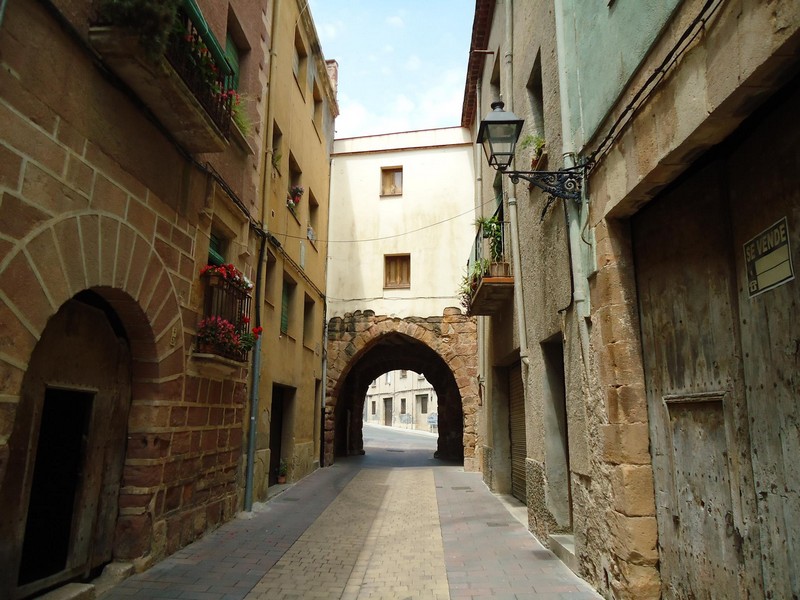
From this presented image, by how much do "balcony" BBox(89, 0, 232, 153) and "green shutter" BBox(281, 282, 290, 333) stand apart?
17.1 ft

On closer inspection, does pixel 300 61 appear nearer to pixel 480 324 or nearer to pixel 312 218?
pixel 312 218

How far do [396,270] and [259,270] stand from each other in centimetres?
665

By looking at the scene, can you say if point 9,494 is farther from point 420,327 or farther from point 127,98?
point 420,327

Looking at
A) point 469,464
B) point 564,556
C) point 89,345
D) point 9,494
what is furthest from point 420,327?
point 9,494

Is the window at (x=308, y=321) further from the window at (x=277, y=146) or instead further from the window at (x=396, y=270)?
the window at (x=277, y=146)

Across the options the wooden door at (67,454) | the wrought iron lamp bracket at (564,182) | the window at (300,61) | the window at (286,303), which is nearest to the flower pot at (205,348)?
the wooden door at (67,454)

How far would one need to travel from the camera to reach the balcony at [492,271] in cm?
773

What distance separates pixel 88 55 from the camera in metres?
3.89

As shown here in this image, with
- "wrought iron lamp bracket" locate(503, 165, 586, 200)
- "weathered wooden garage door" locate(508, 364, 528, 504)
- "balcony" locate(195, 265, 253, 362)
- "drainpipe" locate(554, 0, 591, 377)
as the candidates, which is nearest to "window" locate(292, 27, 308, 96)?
"balcony" locate(195, 265, 253, 362)

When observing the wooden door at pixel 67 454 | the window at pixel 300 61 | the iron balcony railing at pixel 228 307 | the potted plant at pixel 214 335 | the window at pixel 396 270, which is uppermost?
the window at pixel 300 61

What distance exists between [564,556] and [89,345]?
14.9 feet

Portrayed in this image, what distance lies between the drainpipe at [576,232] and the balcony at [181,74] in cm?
314

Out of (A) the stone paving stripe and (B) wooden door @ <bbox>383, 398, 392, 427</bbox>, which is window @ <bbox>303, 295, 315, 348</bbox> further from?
(B) wooden door @ <bbox>383, 398, 392, 427</bbox>

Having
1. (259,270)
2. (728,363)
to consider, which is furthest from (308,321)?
(728,363)
